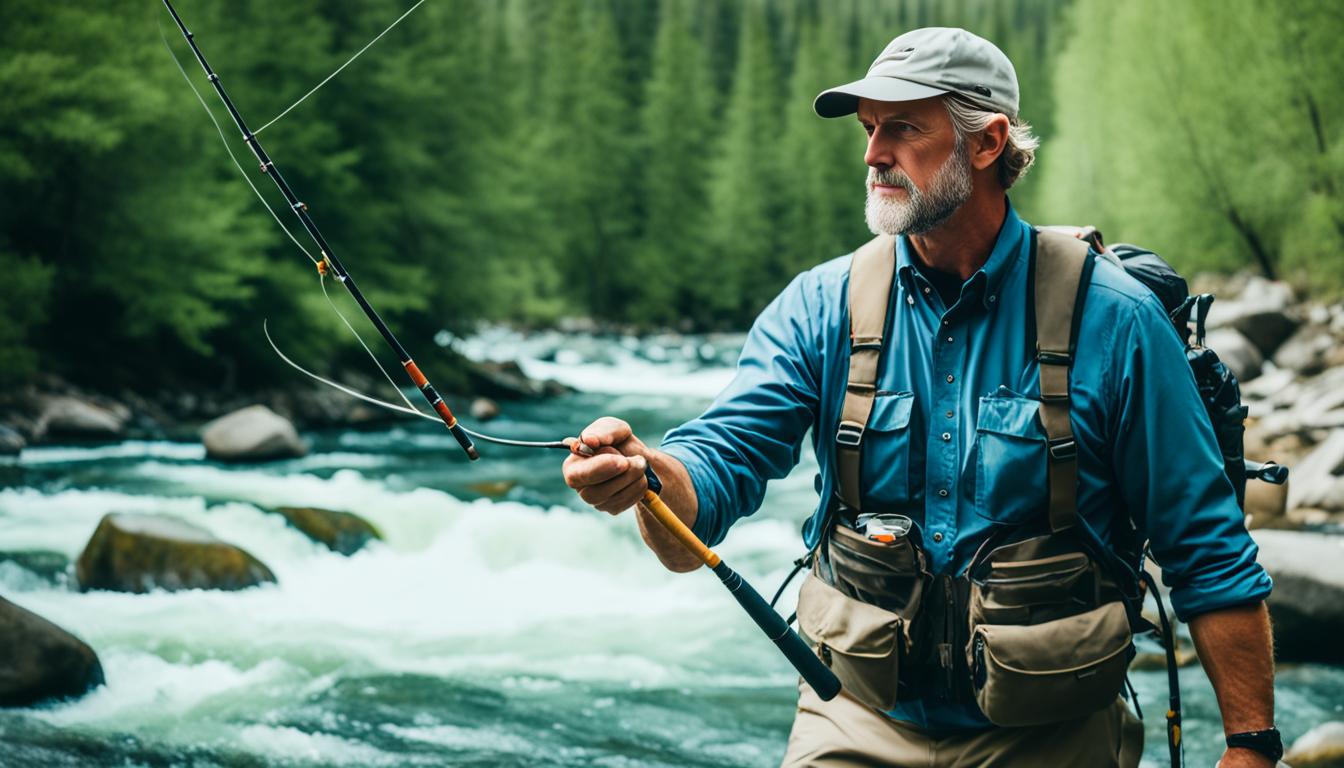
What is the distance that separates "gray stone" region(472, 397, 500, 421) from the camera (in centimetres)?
1862

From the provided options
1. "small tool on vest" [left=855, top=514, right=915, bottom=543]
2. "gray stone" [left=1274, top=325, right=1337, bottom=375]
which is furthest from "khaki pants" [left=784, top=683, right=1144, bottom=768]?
"gray stone" [left=1274, top=325, right=1337, bottom=375]

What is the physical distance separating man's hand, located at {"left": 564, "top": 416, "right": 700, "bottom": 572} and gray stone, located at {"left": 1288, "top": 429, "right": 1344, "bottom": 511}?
928 centimetres

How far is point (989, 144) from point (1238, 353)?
15638 mm

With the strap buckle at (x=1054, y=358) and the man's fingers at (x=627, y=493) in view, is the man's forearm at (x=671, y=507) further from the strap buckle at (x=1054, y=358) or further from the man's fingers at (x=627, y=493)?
the strap buckle at (x=1054, y=358)

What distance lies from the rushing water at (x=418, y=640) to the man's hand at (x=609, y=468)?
163 inches

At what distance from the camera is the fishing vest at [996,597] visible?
7.11ft

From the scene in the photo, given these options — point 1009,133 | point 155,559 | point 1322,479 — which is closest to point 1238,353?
point 1322,479

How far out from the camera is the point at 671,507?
2.14 m

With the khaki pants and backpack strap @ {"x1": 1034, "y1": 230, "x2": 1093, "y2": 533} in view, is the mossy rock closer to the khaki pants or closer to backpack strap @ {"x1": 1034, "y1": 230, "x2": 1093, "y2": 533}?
the khaki pants

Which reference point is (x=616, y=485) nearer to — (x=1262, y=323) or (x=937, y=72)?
(x=937, y=72)

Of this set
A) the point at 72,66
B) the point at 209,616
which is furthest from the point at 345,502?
the point at 72,66

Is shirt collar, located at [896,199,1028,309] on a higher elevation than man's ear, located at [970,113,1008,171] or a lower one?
lower

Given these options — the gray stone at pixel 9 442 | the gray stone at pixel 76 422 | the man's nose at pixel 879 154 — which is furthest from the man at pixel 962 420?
the gray stone at pixel 76 422

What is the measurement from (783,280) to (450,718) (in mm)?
40686
